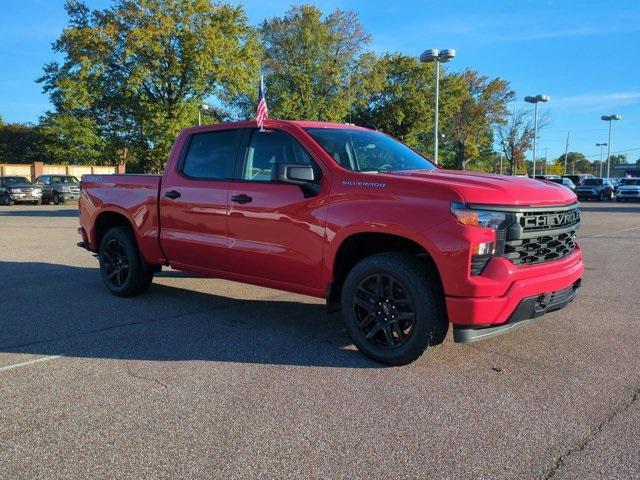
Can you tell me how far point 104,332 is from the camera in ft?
17.8

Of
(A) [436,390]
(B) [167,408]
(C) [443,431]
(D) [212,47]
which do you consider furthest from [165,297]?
(D) [212,47]

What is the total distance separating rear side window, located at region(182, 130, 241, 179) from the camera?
575cm

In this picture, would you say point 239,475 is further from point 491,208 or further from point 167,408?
point 491,208

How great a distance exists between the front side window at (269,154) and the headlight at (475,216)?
156 centimetres

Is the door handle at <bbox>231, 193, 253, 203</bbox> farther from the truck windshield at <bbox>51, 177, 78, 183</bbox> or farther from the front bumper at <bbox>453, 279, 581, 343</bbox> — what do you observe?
the truck windshield at <bbox>51, 177, 78, 183</bbox>

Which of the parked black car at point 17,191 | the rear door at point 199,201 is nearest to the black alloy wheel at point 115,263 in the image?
the rear door at point 199,201

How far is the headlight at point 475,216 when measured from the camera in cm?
400

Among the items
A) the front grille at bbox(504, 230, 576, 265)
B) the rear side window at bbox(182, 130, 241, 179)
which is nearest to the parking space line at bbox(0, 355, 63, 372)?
the rear side window at bbox(182, 130, 241, 179)

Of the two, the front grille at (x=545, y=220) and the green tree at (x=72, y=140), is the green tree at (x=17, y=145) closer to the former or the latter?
the green tree at (x=72, y=140)

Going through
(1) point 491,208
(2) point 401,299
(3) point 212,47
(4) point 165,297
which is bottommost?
(4) point 165,297

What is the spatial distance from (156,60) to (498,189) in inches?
1140

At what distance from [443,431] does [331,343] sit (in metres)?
1.84

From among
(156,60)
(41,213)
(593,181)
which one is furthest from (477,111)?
(41,213)

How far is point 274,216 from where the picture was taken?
16.8 feet
